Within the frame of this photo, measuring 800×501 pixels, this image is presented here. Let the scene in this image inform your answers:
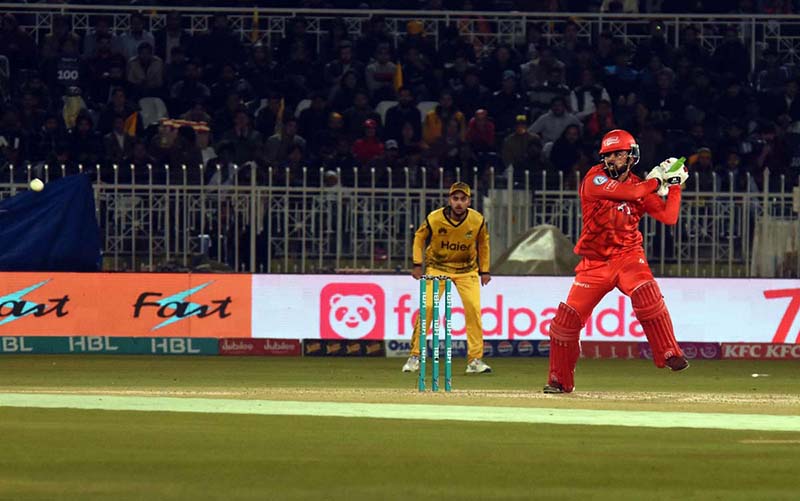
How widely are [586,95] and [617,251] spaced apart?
40.9 feet

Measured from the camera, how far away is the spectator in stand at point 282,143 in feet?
80.0

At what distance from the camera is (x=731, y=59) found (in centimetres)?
2703

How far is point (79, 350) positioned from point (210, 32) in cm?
737

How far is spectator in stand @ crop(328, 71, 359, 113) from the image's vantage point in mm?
25734

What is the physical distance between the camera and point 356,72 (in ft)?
86.1

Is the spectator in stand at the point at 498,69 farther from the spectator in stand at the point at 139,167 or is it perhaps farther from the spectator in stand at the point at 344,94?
the spectator in stand at the point at 139,167

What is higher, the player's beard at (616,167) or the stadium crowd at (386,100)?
the stadium crowd at (386,100)

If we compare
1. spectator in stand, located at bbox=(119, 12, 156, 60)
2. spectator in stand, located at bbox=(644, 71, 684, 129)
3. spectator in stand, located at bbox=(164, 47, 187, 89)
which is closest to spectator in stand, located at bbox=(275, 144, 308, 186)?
spectator in stand, located at bbox=(164, 47, 187, 89)

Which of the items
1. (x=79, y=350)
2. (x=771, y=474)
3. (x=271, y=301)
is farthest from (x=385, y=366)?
(x=771, y=474)

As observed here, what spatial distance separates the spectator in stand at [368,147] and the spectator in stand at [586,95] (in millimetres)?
3378

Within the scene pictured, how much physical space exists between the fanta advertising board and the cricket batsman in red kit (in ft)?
24.5

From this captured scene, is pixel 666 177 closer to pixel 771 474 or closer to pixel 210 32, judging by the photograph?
pixel 771 474

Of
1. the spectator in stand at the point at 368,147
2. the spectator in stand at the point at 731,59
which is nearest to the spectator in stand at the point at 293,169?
the spectator in stand at the point at 368,147

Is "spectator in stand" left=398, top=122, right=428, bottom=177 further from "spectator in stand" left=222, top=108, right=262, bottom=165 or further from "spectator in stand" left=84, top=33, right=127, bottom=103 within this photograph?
"spectator in stand" left=84, top=33, right=127, bottom=103
